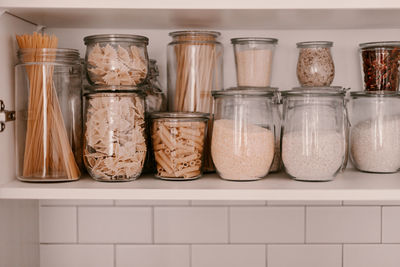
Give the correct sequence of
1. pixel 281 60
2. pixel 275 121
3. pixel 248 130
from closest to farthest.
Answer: pixel 248 130 < pixel 275 121 < pixel 281 60

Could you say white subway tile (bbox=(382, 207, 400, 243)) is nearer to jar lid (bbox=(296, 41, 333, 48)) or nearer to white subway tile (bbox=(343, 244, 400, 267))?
white subway tile (bbox=(343, 244, 400, 267))

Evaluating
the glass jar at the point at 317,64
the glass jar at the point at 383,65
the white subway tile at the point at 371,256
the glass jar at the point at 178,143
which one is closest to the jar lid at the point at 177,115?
the glass jar at the point at 178,143

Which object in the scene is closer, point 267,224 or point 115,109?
point 115,109

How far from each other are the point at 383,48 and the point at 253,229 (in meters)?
0.57

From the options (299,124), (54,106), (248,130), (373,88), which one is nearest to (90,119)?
(54,106)

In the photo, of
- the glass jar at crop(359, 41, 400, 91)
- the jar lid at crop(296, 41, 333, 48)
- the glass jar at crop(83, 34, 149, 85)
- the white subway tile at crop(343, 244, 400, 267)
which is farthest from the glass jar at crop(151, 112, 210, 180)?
the white subway tile at crop(343, 244, 400, 267)

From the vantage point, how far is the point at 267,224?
1.28 m

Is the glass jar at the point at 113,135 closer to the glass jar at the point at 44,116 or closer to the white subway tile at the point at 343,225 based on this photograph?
the glass jar at the point at 44,116

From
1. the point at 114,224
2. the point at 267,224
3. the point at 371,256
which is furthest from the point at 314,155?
the point at 114,224

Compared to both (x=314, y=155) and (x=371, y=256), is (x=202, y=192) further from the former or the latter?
(x=371, y=256)

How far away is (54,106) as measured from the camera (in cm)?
100

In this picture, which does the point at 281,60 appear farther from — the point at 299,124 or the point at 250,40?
the point at 299,124

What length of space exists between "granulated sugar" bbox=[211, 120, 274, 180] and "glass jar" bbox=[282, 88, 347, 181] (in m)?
0.05

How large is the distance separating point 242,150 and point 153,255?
0.48 metres
